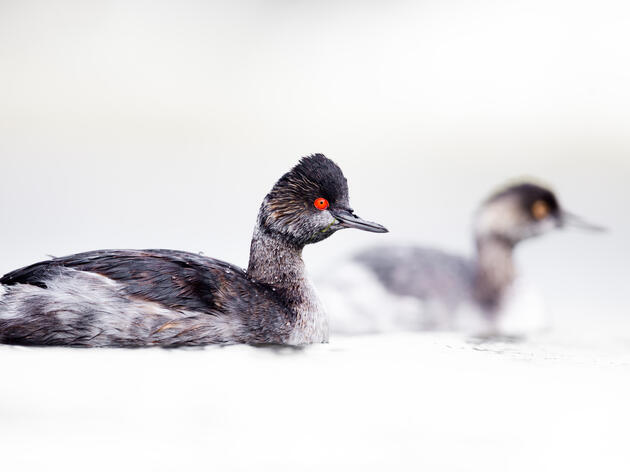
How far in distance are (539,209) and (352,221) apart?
3.10 meters

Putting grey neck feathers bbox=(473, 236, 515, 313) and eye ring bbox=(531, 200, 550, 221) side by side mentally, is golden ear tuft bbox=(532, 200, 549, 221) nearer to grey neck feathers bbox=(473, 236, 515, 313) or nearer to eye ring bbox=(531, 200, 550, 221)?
eye ring bbox=(531, 200, 550, 221)

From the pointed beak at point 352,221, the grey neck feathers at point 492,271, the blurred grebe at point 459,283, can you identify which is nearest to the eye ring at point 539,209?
the blurred grebe at point 459,283

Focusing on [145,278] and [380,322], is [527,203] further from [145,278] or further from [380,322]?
[145,278]

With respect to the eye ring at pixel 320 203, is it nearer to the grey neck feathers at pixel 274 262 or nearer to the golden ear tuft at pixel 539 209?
the grey neck feathers at pixel 274 262

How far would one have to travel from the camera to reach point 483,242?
8.27 meters

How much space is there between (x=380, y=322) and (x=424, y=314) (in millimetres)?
341

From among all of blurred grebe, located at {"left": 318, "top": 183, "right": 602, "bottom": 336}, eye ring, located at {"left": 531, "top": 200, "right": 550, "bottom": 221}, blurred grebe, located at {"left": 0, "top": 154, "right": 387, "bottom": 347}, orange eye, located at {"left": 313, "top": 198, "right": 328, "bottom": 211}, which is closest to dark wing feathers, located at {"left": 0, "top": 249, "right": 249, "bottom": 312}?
blurred grebe, located at {"left": 0, "top": 154, "right": 387, "bottom": 347}

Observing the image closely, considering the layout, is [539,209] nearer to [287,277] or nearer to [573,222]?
[573,222]

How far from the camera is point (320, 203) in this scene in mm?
5535

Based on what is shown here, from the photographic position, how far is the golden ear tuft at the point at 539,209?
323 inches

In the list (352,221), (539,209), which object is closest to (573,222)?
(539,209)

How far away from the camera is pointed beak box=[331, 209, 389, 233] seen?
5.54m

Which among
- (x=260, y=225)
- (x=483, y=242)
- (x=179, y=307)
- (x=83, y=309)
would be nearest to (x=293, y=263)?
(x=260, y=225)

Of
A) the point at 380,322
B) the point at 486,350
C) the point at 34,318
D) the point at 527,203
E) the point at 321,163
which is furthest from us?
the point at 527,203
